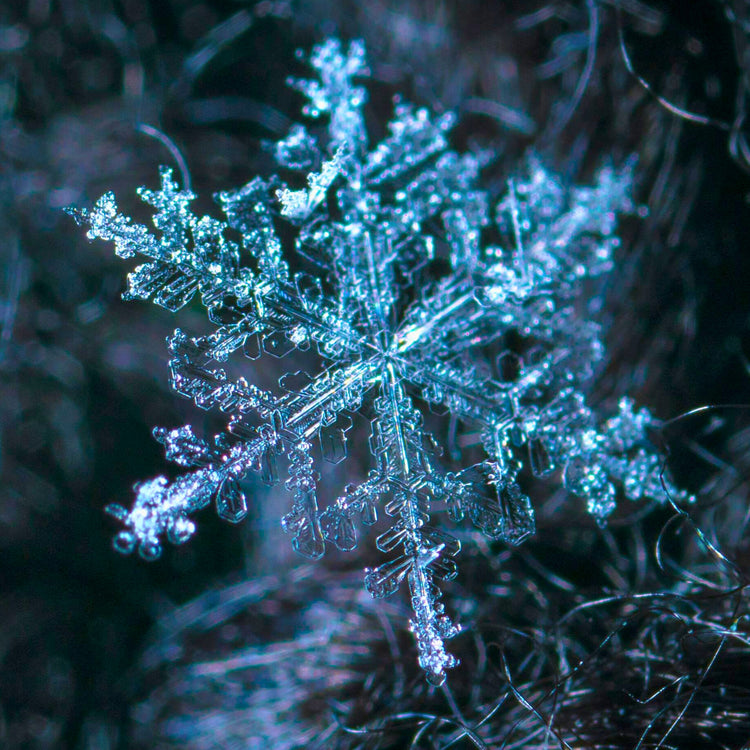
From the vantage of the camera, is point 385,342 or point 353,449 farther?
point 353,449

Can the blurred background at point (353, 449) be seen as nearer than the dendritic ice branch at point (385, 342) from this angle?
No

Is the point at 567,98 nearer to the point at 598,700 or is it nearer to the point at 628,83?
the point at 628,83

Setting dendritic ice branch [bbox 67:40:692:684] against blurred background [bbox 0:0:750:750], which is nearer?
Result: dendritic ice branch [bbox 67:40:692:684]

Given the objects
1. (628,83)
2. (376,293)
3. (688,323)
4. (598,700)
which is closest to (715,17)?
(628,83)
